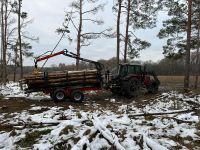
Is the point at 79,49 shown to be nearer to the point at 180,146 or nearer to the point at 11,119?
the point at 11,119

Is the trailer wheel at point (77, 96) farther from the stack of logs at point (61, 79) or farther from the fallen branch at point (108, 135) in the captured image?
the fallen branch at point (108, 135)

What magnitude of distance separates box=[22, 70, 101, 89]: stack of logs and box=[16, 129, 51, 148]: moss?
700 cm

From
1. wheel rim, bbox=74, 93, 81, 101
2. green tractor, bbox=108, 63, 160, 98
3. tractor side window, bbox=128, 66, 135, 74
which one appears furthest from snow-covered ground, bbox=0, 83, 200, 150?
tractor side window, bbox=128, 66, 135, 74

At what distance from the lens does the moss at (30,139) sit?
328 inches

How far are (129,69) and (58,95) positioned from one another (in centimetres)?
509

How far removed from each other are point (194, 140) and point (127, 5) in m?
19.5

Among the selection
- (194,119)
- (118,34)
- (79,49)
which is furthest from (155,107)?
(79,49)

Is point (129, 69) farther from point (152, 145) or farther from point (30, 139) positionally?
point (152, 145)

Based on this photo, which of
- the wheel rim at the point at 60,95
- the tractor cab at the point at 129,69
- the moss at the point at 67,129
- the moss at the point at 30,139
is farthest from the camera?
the tractor cab at the point at 129,69

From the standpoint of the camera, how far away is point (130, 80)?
18.1m

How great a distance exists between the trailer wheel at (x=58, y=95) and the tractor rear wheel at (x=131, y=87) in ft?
12.8

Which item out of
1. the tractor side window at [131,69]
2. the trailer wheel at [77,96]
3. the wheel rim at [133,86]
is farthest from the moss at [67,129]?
the tractor side window at [131,69]

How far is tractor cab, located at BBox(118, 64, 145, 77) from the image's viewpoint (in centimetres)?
1861

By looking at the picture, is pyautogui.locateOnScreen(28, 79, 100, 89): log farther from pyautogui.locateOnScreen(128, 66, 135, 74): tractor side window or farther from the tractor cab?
pyautogui.locateOnScreen(128, 66, 135, 74): tractor side window
